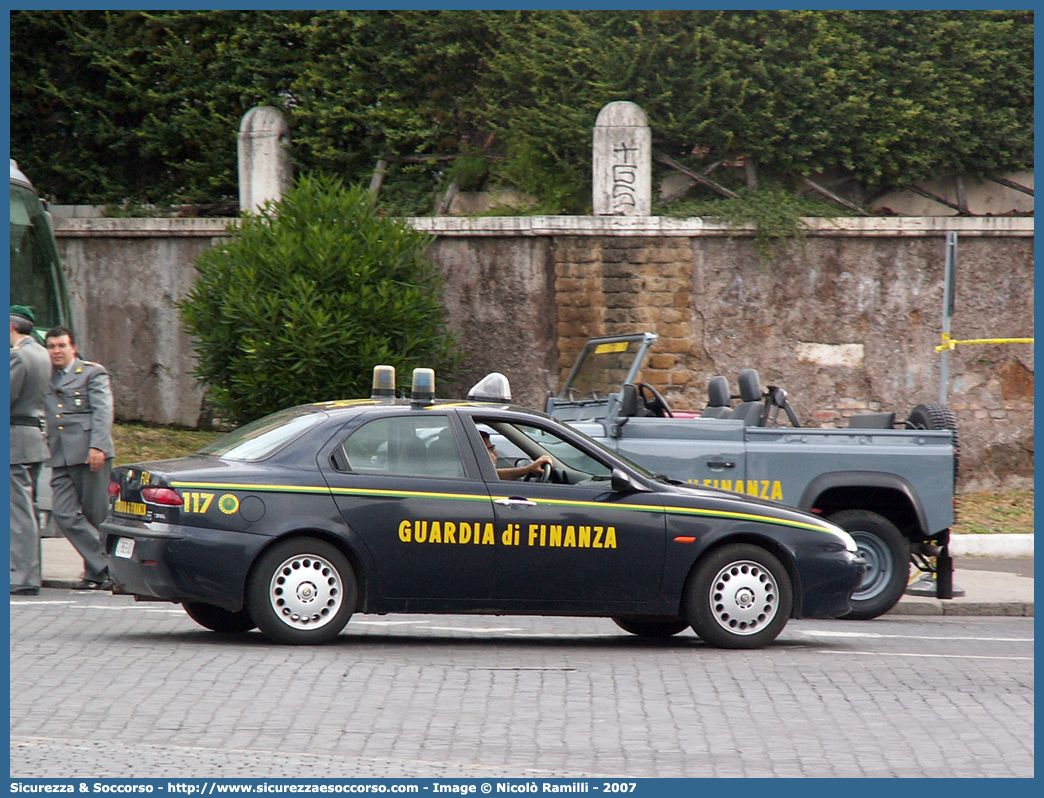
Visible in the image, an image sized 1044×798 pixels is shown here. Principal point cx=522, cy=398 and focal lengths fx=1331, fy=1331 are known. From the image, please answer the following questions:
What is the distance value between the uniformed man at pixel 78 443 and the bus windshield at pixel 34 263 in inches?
164

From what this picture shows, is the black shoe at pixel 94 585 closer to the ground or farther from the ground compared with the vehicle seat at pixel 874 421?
closer to the ground

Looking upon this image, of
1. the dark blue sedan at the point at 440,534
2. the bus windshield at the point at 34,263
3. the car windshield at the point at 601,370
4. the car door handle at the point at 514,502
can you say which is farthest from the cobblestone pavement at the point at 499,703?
the bus windshield at the point at 34,263

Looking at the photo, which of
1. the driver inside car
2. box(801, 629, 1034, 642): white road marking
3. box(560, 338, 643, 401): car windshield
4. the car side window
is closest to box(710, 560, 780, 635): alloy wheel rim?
box(801, 629, 1034, 642): white road marking

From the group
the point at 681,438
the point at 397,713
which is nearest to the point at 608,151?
the point at 681,438

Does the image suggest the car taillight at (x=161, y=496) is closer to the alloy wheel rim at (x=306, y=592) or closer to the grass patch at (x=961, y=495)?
the alloy wheel rim at (x=306, y=592)

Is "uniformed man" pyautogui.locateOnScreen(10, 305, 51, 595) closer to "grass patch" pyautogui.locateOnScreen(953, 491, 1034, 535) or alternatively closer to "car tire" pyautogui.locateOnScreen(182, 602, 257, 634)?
"car tire" pyautogui.locateOnScreen(182, 602, 257, 634)

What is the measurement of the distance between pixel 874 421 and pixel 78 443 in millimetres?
6482

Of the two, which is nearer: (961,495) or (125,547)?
(125,547)

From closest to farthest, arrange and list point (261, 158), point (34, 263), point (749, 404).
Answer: point (749, 404) < point (34, 263) < point (261, 158)

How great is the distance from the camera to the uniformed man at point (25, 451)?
397 inches

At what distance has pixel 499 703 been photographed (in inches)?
253

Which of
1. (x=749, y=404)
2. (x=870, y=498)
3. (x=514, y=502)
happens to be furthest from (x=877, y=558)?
(x=514, y=502)

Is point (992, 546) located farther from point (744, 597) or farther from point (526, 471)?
point (526, 471)

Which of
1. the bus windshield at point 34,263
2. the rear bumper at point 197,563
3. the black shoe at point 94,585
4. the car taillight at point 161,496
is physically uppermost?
the bus windshield at point 34,263
